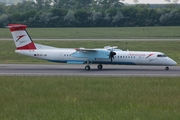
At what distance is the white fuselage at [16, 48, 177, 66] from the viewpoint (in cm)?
3853

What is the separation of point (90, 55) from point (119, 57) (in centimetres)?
265

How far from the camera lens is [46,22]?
9900 centimetres

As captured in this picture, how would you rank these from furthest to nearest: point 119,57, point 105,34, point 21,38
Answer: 1. point 105,34
2. point 21,38
3. point 119,57

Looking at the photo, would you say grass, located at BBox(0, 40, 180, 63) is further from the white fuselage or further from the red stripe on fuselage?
the white fuselage

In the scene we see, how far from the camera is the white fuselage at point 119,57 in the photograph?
126 feet

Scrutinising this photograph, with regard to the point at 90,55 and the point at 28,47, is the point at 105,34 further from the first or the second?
the point at 28,47
